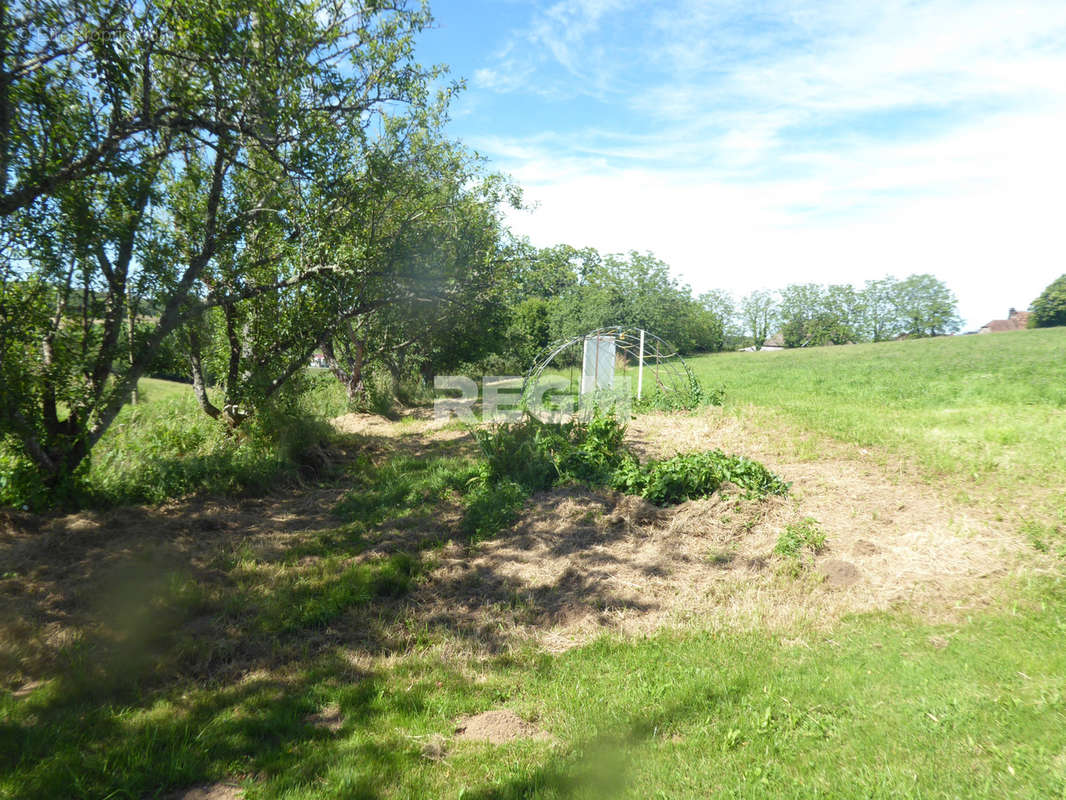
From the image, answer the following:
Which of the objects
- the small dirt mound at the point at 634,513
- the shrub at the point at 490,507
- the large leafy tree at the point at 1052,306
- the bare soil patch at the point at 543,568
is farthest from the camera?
the large leafy tree at the point at 1052,306

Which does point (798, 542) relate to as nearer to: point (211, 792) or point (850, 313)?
point (211, 792)

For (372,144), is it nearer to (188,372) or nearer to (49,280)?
(49,280)

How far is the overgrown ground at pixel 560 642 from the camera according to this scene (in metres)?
2.96

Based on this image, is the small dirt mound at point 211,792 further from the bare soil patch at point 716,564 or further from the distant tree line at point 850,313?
the distant tree line at point 850,313

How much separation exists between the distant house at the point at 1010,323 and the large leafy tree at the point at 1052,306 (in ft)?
36.0

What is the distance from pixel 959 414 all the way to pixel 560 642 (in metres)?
10.4

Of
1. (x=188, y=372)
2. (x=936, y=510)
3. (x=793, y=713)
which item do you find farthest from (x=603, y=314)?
(x=793, y=713)

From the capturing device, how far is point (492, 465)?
8203 mm

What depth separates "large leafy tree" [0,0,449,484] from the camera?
5.50m

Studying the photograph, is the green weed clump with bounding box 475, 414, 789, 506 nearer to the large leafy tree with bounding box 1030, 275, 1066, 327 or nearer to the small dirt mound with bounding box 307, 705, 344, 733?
the small dirt mound with bounding box 307, 705, 344, 733

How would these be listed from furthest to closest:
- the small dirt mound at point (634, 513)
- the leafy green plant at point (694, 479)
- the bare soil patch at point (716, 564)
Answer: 1. the leafy green plant at point (694, 479)
2. the small dirt mound at point (634, 513)
3. the bare soil patch at point (716, 564)

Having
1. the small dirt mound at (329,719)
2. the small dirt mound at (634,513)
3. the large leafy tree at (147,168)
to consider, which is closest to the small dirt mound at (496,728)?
the small dirt mound at (329,719)

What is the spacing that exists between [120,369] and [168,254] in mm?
1655

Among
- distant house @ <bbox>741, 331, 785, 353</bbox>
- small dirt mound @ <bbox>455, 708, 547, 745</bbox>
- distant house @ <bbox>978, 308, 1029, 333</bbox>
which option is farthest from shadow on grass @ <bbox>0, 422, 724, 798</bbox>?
distant house @ <bbox>741, 331, 785, 353</bbox>
